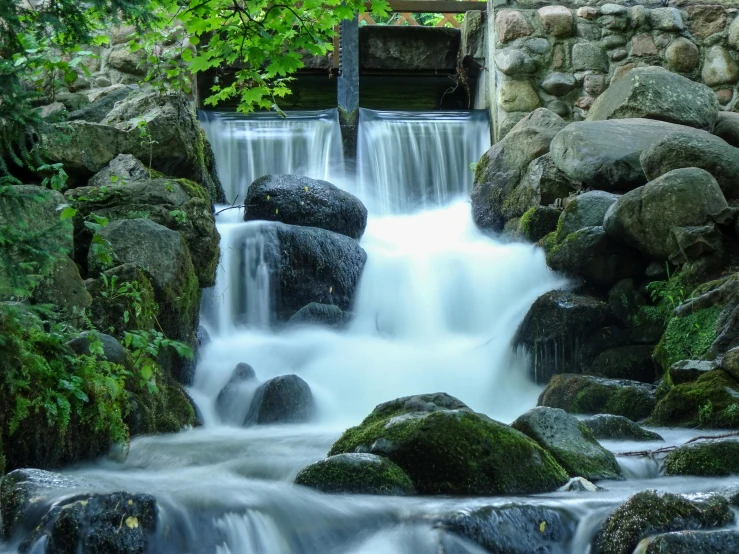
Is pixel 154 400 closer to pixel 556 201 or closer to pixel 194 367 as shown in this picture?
pixel 194 367

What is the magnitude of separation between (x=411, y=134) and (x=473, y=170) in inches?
55.2

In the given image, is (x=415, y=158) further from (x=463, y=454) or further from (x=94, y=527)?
(x=94, y=527)

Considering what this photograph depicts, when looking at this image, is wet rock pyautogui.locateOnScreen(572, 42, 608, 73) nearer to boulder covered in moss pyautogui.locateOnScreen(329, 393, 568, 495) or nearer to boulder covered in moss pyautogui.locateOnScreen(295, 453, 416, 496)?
boulder covered in moss pyautogui.locateOnScreen(329, 393, 568, 495)

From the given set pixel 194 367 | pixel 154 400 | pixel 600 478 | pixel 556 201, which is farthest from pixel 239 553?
pixel 556 201

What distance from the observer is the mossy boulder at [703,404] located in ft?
16.5

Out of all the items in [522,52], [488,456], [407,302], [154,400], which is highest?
[522,52]

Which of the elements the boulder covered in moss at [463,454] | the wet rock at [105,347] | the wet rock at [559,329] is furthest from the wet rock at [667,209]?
the wet rock at [105,347]

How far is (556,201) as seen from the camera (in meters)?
9.30

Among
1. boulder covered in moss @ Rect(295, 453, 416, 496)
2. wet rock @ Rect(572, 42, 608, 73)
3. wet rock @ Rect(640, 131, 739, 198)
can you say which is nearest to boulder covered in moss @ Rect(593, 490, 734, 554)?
boulder covered in moss @ Rect(295, 453, 416, 496)

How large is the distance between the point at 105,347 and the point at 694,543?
3246mm

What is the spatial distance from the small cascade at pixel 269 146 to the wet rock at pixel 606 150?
3708mm

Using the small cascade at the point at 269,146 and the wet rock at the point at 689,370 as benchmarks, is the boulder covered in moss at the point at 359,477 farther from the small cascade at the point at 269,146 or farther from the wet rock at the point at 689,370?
the small cascade at the point at 269,146

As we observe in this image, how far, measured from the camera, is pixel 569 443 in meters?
4.33

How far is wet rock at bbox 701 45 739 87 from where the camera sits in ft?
37.9
